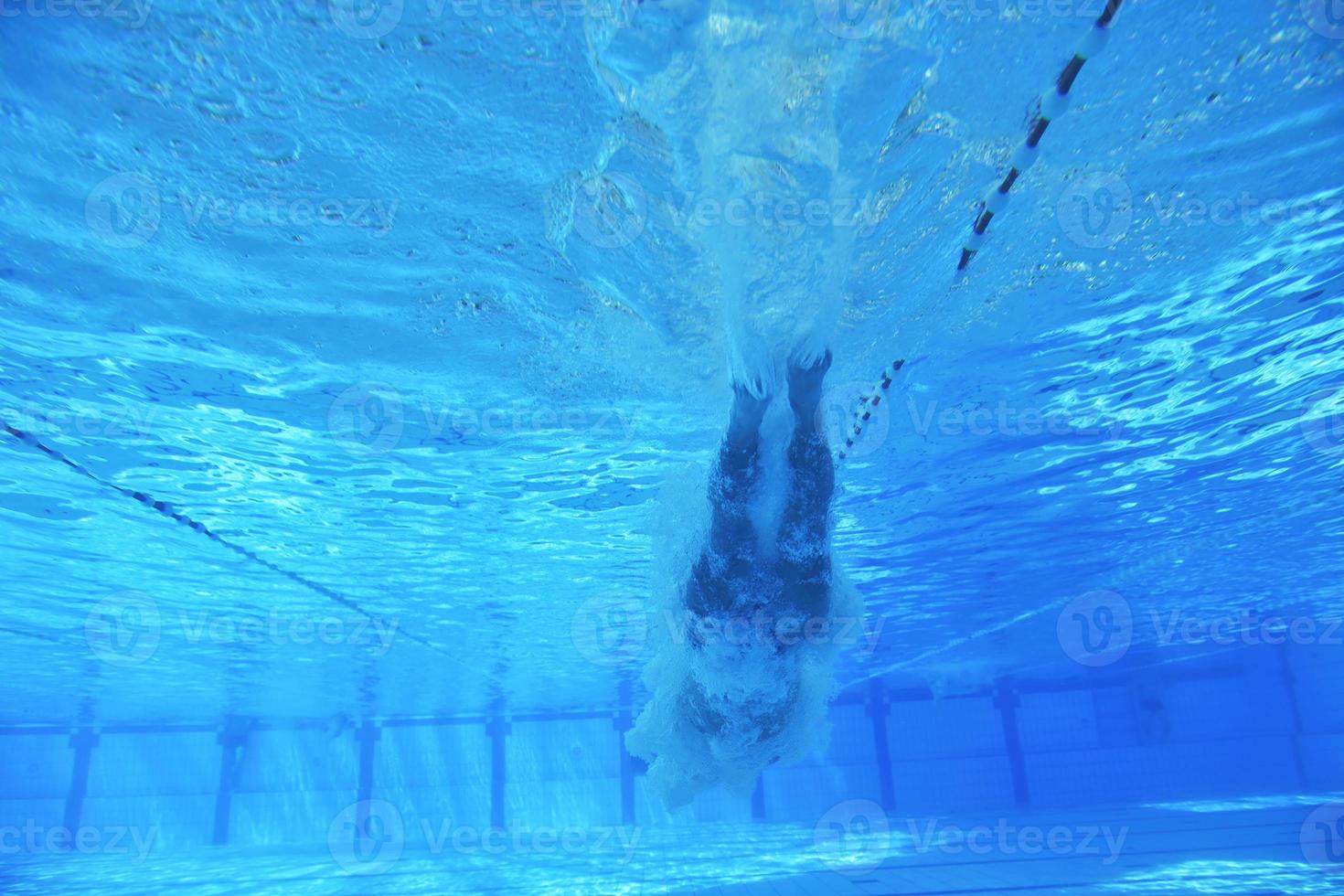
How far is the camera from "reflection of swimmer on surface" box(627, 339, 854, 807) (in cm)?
674

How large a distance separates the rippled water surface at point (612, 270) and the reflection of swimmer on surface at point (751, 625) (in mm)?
1214

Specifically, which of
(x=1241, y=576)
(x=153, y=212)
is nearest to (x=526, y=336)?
(x=153, y=212)

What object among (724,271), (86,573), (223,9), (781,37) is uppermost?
(223,9)

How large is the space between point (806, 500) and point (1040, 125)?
3.82 meters

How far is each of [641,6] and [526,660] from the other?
Answer: 2522 centimetres

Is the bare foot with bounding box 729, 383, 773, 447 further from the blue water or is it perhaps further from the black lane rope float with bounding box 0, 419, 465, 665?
the black lane rope float with bounding box 0, 419, 465, 665

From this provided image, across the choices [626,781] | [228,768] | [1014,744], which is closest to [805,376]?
[626,781]

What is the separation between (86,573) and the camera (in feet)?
52.6

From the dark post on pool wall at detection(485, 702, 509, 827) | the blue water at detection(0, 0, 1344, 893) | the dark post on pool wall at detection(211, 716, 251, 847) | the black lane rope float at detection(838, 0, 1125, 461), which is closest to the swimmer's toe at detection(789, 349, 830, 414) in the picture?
the blue water at detection(0, 0, 1344, 893)

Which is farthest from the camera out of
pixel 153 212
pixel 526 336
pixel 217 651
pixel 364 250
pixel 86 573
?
pixel 217 651

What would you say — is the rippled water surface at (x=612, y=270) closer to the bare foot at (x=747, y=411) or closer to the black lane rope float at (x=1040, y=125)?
the black lane rope float at (x=1040, y=125)

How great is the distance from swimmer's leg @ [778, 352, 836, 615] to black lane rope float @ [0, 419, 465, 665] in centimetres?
1097

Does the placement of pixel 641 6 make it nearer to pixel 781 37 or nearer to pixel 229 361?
pixel 781 37

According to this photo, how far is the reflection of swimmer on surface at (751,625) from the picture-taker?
22.1 ft
